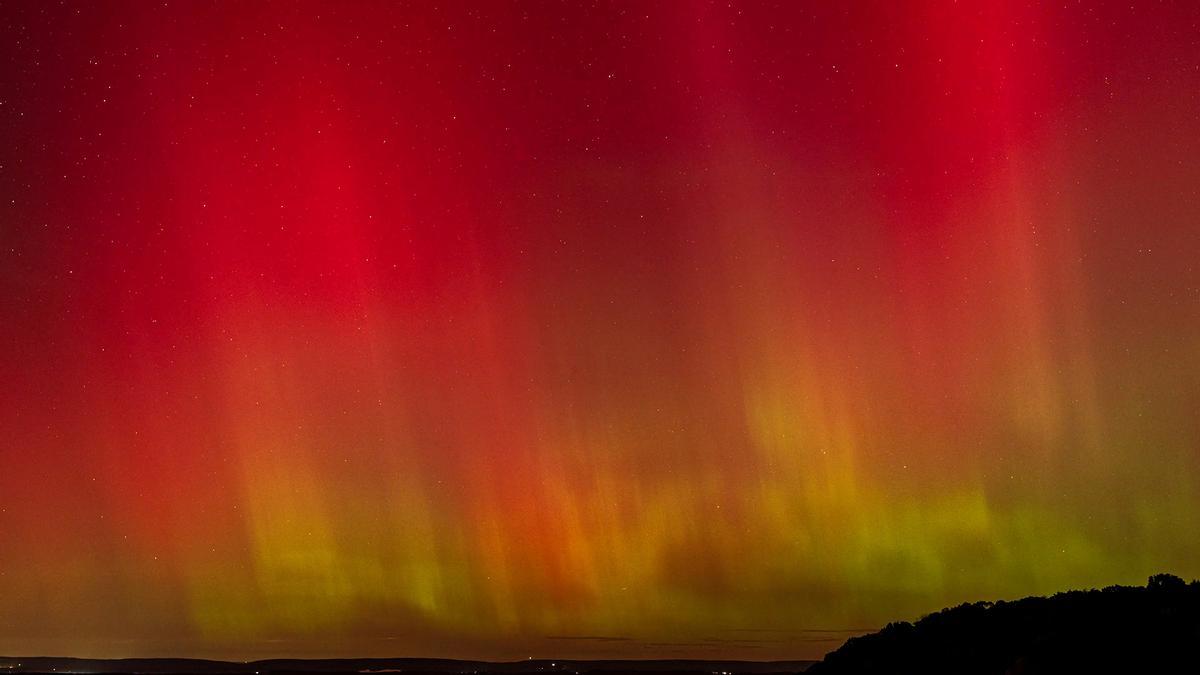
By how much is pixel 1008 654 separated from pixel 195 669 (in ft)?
441

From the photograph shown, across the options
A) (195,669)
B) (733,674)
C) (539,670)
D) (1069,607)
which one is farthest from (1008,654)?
(195,669)

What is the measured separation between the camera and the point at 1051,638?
1469 cm

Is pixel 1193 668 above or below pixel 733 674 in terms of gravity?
above

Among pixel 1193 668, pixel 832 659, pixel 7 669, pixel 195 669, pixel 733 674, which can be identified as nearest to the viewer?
pixel 1193 668

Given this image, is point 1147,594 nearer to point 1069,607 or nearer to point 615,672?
point 1069,607

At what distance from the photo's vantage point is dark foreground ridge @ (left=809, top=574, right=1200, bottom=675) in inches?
528

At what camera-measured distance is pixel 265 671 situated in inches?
4274

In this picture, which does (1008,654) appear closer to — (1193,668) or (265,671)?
(1193,668)

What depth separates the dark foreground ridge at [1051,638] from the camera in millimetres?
13422

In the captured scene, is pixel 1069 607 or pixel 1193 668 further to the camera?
pixel 1069 607

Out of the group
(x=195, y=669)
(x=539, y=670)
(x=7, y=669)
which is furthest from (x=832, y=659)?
(x=195, y=669)

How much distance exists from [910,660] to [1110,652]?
4762 millimetres

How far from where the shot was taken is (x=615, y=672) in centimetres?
9388

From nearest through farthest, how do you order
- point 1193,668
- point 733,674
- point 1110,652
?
point 1193,668, point 1110,652, point 733,674
